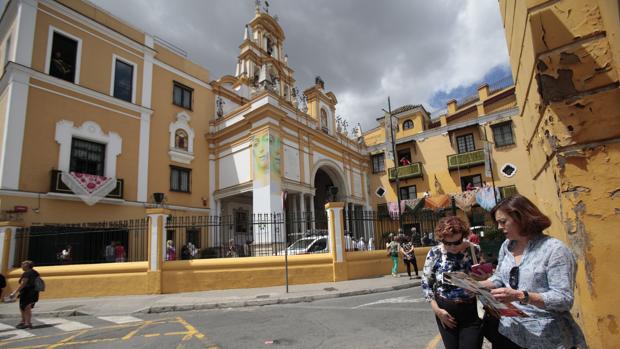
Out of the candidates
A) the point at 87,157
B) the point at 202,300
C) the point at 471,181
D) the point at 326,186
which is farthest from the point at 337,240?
the point at 471,181

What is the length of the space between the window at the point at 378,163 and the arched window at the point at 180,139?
1627cm

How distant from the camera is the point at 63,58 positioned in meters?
16.0

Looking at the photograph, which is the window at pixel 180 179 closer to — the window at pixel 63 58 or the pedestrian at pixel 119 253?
the pedestrian at pixel 119 253

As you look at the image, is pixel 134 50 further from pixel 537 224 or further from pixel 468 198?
pixel 468 198

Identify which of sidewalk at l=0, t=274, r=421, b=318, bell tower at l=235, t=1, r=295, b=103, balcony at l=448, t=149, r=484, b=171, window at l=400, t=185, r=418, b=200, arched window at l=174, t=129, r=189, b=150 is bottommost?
sidewalk at l=0, t=274, r=421, b=318

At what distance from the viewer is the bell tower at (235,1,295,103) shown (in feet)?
80.5

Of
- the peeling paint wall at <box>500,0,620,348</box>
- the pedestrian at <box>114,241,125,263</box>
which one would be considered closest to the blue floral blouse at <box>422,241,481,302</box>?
the peeling paint wall at <box>500,0,620,348</box>

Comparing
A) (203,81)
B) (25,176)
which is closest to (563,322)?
(25,176)

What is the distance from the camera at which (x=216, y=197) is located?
20.9 m

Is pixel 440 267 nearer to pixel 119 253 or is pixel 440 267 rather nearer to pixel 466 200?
Result: pixel 119 253

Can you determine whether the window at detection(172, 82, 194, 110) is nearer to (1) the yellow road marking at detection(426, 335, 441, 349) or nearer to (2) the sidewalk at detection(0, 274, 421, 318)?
(2) the sidewalk at detection(0, 274, 421, 318)

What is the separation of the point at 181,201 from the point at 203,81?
8.33 meters

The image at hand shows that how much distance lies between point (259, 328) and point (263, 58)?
74.5ft

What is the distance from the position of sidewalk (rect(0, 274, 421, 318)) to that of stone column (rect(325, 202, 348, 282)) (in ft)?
1.55
